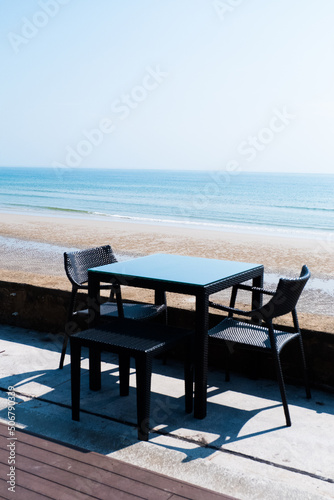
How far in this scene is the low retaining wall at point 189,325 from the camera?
4.04 metres

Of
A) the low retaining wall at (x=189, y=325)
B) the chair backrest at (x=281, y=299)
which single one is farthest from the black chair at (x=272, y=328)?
the low retaining wall at (x=189, y=325)

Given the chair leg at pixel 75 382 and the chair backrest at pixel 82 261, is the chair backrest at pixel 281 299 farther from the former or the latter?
the chair backrest at pixel 82 261

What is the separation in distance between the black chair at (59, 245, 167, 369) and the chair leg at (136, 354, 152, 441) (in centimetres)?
107

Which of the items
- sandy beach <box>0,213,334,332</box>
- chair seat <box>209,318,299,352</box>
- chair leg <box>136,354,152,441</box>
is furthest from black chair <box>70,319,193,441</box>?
sandy beach <box>0,213,334,332</box>

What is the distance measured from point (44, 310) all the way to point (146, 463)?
8.81 feet

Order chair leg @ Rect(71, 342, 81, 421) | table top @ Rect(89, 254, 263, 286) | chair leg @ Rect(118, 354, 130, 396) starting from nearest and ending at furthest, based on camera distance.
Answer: chair leg @ Rect(71, 342, 81, 421)
table top @ Rect(89, 254, 263, 286)
chair leg @ Rect(118, 354, 130, 396)

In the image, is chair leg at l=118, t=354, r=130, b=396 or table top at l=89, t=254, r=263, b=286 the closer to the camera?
table top at l=89, t=254, r=263, b=286

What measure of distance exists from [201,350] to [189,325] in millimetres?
1125

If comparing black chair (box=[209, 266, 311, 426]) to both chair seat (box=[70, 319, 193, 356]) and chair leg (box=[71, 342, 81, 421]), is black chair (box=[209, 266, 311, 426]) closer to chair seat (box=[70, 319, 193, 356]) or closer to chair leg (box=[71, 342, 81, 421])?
chair seat (box=[70, 319, 193, 356])

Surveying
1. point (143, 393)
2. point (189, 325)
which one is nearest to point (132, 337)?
point (143, 393)

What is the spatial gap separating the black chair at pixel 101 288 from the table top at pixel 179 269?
0.35 meters

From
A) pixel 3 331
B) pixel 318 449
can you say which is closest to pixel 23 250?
pixel 3 331

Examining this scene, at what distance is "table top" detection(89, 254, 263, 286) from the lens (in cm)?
363

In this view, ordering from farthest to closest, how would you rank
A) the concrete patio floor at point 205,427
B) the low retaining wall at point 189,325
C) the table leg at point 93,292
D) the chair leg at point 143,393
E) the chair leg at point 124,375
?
the low retaining wall at point 189,325
the table leg at point 93,292
the chair leg at point 124,375
the chair leg at point 143,393
the concrete patio floor at point 205,427
